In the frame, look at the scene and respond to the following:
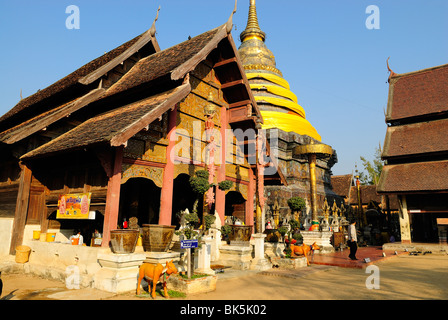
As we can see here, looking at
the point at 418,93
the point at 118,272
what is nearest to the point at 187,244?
the point at 118,272

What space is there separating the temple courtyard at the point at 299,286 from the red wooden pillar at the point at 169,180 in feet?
7.90

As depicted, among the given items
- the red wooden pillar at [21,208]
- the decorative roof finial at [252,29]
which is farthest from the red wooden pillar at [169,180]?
the decorative roof finial at [252,29]

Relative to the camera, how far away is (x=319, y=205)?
79.9 feet

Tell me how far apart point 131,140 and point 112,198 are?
5.42 ft

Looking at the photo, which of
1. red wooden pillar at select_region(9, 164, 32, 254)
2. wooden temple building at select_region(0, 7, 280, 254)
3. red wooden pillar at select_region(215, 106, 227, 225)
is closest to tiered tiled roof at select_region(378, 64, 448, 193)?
wooden temple building at select_region(0, 7, 280, 254)

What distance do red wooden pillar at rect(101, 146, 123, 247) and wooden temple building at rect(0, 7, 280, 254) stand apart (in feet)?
0.08

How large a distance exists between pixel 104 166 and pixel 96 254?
218cm

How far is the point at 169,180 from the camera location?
9688 mm

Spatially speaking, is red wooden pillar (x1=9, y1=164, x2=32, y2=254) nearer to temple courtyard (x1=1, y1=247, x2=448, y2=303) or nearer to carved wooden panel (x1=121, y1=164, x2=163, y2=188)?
temple courtyard (x1=1, y1=247, x2=448, y2=303)

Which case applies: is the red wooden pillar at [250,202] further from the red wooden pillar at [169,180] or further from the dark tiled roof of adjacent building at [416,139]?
the dark tiled roof of adjacent building at [416,139]

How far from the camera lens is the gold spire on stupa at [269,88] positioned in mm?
26470

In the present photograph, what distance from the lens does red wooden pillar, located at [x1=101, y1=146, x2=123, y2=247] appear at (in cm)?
805

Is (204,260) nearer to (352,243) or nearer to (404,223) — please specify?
(352,243)
